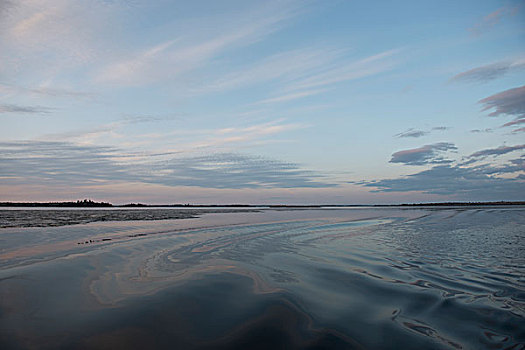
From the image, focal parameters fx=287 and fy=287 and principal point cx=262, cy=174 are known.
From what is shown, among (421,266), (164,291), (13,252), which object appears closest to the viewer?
(164,291)

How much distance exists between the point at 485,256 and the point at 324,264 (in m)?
5.38

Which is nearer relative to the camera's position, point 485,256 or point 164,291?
point 164,291

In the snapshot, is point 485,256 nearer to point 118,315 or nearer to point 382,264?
point 382,264

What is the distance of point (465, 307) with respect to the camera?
498 cm

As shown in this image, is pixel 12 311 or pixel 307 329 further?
pixel 12 311

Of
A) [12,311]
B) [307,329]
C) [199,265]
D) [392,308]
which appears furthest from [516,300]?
[12,311]

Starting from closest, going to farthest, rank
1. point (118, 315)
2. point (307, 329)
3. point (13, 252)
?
point (307, 329), point (118, 315), point (13, 252)

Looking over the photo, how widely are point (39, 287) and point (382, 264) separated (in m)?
8.65

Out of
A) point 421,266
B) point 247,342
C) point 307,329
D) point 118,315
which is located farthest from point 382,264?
point 118,315

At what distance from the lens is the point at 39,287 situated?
6.09 metres

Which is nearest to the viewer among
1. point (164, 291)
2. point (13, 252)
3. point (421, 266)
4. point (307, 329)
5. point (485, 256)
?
point (307, 329)

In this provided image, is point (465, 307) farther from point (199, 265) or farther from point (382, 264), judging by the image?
point (199, 265)

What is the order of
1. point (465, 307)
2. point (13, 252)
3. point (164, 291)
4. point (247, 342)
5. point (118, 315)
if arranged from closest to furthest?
point (247, 342), point (118, 315), point (465, 307), point (164, 291), point (13, 252)

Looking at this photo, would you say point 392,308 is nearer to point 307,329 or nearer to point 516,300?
point 307,329
